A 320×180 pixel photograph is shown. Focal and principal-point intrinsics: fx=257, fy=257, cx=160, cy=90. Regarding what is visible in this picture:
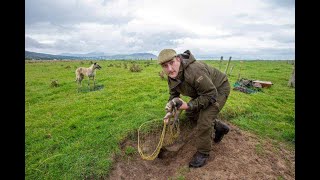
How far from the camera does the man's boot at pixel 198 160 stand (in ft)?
17.6

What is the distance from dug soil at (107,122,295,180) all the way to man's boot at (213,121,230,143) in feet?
0.48

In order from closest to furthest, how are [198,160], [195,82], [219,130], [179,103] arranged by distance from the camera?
[195,82]
[179,103]
[198,160]
[219,130]

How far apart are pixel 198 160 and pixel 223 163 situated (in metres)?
0.56

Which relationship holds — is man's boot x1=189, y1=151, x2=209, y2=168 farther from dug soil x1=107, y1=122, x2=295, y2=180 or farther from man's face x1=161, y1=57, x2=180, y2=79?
man's face x1=161, y1=57, x2=180, y2=79

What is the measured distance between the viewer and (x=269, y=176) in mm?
5184

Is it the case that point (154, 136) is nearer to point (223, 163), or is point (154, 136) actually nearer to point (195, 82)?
point (223, 163)

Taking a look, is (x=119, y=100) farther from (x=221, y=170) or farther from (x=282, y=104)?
(x=282, y=104)

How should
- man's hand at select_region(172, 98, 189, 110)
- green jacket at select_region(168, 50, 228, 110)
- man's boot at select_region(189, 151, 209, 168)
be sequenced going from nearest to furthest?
green jacket at select_region(168, 50, 228, 110), man's hand at select_region(172, 98, 189, 110), man's boot at select_region(189, 151, 209, 168)

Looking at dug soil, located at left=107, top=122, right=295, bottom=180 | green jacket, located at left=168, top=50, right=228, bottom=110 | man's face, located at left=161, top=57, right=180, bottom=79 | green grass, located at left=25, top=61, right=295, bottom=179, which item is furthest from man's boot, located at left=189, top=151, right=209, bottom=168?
man's face, located at left=161, top=57, right=180, bottom=79

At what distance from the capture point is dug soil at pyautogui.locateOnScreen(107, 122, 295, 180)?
524 centimetres

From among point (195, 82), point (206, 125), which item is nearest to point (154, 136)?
point (206, 125)

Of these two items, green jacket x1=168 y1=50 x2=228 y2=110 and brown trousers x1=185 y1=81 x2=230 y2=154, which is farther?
brown trousers x1=185 y1=81 x2=230 y2=154

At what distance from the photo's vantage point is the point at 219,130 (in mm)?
6246
